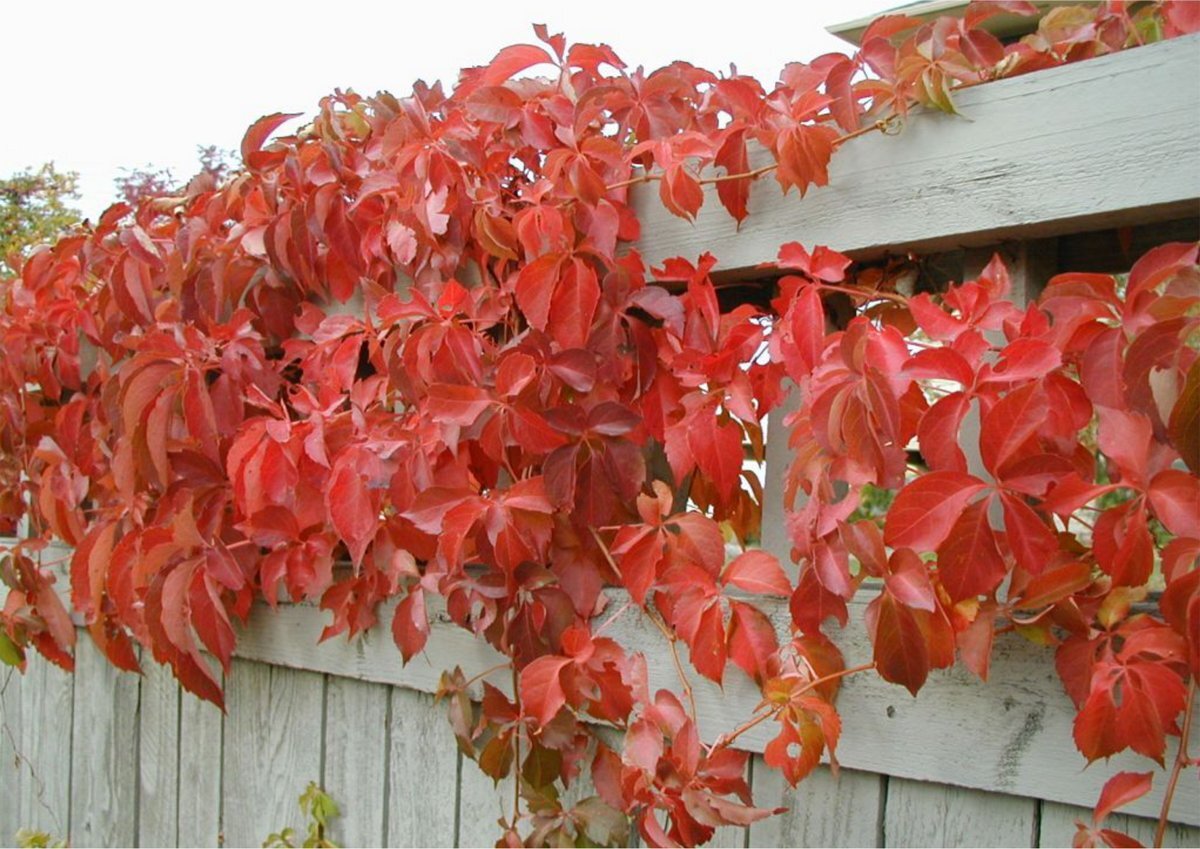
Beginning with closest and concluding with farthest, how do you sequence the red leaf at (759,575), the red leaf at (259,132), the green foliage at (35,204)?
the red leaf at (759,575) < the red leaf at (259,132) < the green foliage at (35,204)

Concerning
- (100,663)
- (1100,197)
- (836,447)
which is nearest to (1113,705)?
(836,447)

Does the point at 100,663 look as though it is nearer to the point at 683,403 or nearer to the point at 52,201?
the point at 683,403

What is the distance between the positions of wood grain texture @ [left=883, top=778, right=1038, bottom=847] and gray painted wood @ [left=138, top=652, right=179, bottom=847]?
4.52ft

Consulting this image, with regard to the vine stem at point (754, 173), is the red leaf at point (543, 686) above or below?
below

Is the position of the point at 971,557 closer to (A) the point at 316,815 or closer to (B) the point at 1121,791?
(B) the point at 1121,791

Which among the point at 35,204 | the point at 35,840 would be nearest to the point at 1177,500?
the point at 35,840

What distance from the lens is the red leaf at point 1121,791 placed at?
0.87 m

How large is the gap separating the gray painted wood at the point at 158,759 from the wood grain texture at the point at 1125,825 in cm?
154

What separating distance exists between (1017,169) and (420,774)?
116 cm

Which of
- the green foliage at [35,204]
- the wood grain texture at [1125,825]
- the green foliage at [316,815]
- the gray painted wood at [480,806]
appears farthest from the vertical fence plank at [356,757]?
the green foliage at [35,204]

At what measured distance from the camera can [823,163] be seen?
1097mm

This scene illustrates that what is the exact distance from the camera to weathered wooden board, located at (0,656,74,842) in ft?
7.39

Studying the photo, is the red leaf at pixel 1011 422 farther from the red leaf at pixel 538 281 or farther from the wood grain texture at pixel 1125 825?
the red leaf at pixel 538 281

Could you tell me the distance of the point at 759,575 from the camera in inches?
41.3
